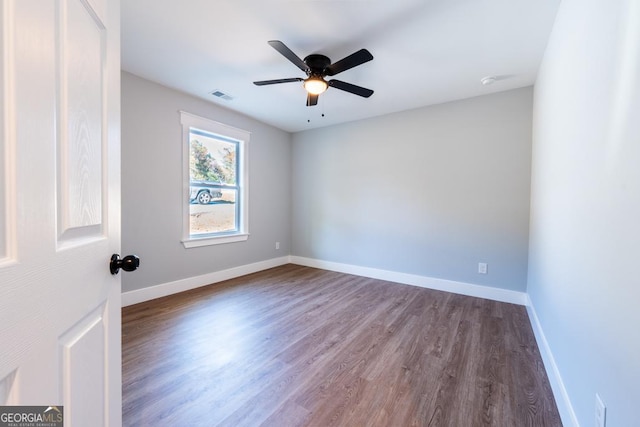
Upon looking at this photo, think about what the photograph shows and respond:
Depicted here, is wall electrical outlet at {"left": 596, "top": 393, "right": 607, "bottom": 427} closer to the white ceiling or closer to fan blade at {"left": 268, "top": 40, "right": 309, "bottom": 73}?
the white ceiling

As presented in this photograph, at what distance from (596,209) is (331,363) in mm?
1740

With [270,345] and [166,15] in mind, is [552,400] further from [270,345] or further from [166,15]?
[166,15]

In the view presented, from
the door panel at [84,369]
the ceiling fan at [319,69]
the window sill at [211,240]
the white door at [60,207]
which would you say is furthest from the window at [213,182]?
the door panel at [84,369]

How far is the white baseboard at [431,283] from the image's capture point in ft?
9.89

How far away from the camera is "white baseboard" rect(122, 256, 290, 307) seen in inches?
111

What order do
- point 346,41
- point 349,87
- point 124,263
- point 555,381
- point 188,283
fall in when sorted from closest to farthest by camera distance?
point 124,263, point 555,381, point 346,41, point 349,87, point 188,283

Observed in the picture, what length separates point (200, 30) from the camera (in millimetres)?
2070

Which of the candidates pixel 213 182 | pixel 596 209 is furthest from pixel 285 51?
pixel 213 182

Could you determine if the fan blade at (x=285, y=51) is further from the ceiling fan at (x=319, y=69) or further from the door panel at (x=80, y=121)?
the door panel at (x=80, y=121)

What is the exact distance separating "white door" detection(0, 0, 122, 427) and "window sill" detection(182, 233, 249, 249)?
265 centimetres

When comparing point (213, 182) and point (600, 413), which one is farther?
point (213, 182)

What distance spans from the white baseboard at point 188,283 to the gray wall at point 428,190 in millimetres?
1047

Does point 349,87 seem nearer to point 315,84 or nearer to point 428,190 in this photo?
point 315,84

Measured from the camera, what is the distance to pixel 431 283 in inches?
139
